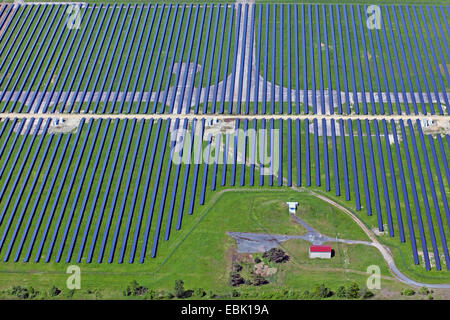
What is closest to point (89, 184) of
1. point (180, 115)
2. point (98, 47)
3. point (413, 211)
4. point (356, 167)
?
point (180, 115)

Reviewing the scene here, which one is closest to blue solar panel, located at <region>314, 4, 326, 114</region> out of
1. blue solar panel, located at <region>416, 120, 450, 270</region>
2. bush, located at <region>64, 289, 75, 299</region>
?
blue solar panel, located at <region>416, 120, 450, 270</region>

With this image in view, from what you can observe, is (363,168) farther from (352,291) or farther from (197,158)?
(197,158)

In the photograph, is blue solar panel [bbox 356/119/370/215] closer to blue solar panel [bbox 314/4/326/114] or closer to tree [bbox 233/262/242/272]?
blue solar panel [bbox 314/4/326/114]

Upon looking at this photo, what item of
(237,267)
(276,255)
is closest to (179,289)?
(237,267)

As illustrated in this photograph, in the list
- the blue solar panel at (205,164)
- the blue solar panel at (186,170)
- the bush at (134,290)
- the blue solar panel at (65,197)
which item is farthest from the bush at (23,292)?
the blue solar panel at (205,164)

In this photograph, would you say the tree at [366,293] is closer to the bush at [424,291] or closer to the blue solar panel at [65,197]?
the bush at [424,291]

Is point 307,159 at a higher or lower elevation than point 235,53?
lower
